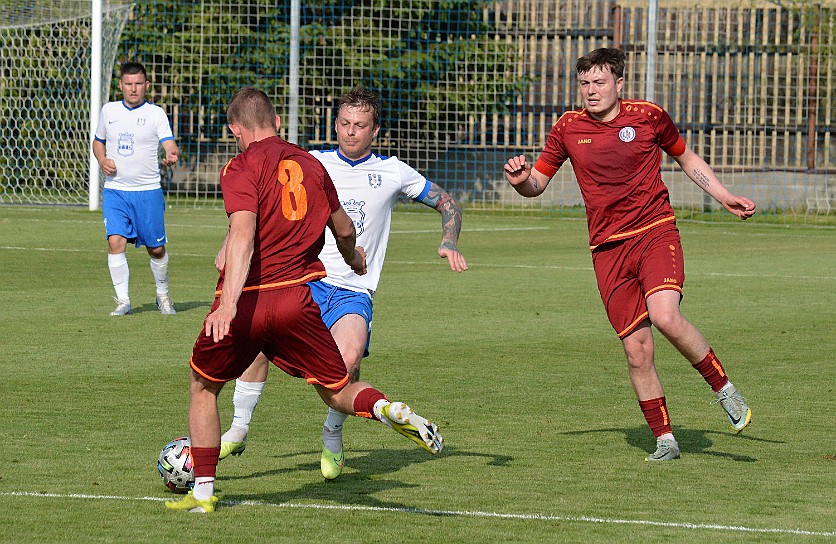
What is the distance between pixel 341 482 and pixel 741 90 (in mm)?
24406

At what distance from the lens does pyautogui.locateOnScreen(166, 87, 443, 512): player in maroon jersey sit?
19.1 feet

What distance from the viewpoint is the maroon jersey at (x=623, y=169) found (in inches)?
306

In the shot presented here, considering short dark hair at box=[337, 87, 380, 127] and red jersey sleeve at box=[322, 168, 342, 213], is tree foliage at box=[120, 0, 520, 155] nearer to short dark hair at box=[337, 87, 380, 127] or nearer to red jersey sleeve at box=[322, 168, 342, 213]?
short dark hair at box=[337, 87, 380, 127]

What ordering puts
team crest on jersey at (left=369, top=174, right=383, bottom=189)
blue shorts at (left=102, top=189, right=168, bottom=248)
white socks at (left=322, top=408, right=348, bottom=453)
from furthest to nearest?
blue shorts at (left=102, top=189, right=168, bottom=248) < team crest on jersey at (left=369, top=174, right=383, bottom=189) < white socks at (left=322, top=408, right=348, bottom=453)

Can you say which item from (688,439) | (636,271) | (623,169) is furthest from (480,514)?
(623,169)

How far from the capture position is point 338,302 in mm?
7281

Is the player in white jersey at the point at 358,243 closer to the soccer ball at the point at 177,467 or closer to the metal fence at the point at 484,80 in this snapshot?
the soccer ball at the point at 177,467

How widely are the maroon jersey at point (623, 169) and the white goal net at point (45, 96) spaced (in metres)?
19.8

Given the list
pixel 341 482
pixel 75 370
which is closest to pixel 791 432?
pixel 341 482

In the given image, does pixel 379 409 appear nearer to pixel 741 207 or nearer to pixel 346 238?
pixel 346 238

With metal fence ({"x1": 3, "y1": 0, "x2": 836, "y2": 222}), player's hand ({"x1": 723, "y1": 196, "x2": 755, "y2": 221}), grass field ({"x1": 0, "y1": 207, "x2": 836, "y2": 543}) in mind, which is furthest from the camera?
metal fence ({"x1": 3, "y1": 0, "x2": 836, "y2": 222})

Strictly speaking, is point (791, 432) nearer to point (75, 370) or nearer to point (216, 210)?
point (75, 370)

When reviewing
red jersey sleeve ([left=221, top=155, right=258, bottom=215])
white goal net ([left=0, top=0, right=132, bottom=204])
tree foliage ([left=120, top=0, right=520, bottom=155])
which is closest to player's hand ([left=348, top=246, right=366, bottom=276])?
red jersey sleeve ([left=221, top=155, right=258, bottom=215])

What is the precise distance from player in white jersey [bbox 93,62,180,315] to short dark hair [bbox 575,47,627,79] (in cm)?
613
